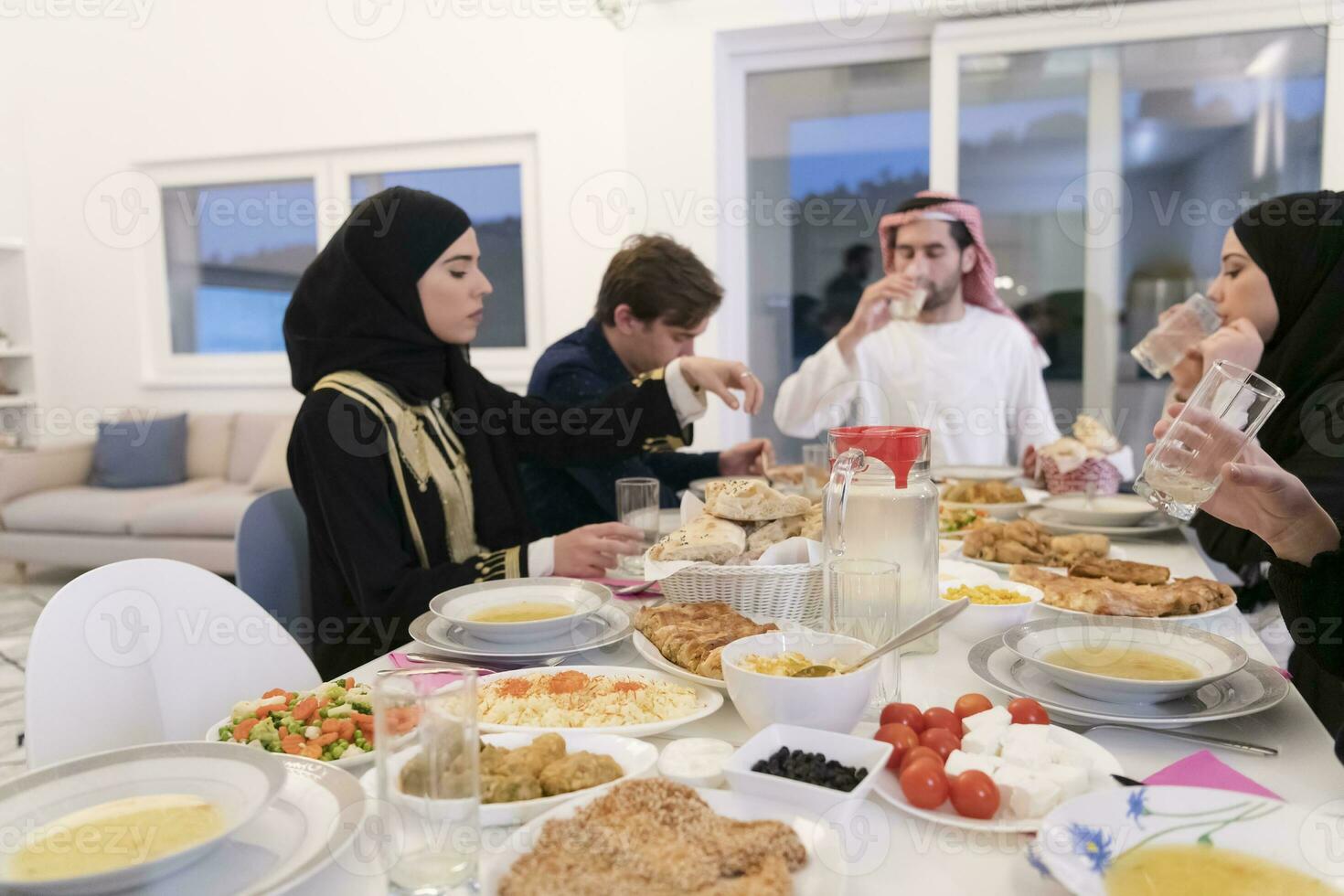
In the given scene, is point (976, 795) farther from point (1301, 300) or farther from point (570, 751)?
point (1301, 300)

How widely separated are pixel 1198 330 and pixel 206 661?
2.10 metres

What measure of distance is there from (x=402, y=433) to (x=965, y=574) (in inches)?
42.8

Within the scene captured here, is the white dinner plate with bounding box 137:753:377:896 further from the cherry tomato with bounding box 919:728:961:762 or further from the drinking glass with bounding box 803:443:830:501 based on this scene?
the drinking glass with bounding box 803:443:830:501

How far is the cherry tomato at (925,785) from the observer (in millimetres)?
825

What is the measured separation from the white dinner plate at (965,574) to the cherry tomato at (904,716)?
1.86ft

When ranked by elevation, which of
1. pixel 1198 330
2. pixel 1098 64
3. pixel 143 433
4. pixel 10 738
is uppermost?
pixel 1098 64

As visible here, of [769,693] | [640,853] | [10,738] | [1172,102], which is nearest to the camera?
[640,853]

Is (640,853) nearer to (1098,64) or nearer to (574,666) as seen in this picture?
(574,666)

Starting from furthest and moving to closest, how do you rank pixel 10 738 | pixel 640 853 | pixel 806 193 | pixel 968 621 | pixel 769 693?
pixel 806 193 < pixel 10 738 < pixel 968 621 < pixel 769 693 < pixel 640 853

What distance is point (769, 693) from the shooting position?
0.93m

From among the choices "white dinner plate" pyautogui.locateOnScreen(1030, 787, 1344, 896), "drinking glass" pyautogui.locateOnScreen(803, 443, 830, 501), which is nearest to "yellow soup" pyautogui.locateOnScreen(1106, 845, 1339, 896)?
"white dinner plate" pyautogui.locateOnScreen(1030, 787, 1344, 896)

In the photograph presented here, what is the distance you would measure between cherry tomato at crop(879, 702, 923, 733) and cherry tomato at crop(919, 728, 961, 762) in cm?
4

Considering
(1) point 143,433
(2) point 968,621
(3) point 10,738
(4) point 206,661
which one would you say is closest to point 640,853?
(2) point 968,621

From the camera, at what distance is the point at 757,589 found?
132 centimetres
